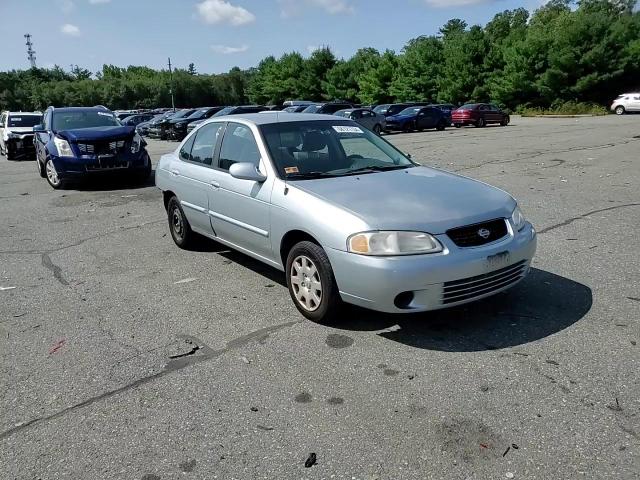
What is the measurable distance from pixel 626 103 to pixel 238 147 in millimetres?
45507

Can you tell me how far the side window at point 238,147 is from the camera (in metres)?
4.98

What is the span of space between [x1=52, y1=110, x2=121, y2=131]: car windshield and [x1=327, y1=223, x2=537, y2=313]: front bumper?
32.9 feet

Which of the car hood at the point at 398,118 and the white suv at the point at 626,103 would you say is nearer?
the car hood at the point at 398,118

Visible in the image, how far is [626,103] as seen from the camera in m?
42.2

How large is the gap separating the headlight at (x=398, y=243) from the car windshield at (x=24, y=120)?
20059mm

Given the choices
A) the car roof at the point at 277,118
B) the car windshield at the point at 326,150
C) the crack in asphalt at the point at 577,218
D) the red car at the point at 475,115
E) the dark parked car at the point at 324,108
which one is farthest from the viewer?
the red car at the point at 475,115

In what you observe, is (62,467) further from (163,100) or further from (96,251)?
(163,100)

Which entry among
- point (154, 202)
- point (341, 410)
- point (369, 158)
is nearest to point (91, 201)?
point (154, 202)

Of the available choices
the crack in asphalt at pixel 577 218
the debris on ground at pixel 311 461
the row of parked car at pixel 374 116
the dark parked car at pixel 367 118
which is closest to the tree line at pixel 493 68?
the row of parked car at pixel 374 116

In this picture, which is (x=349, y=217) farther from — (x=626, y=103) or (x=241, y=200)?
(x=626, y=103)

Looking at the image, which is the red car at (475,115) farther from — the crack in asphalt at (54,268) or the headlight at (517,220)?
the headlight at (517,220)

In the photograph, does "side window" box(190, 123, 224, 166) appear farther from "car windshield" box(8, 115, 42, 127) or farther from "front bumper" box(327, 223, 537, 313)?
"car windshield" box(8, 115, 42, 127)

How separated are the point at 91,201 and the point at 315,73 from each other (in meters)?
60.9

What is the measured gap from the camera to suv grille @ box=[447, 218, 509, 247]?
3813mm
